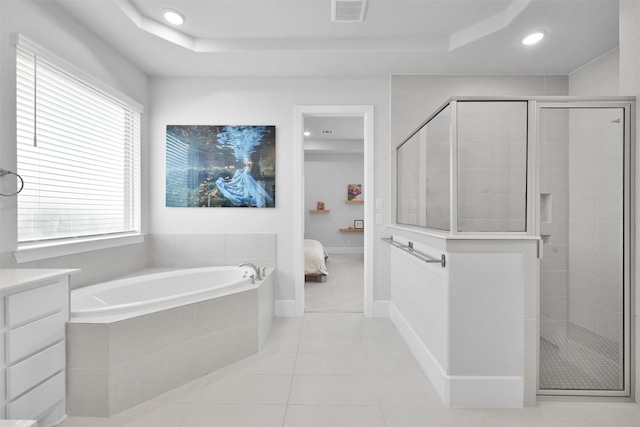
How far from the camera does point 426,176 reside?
229 centimetres

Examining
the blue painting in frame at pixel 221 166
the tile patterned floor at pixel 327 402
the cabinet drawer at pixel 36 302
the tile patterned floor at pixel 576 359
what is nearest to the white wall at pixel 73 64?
the blue painting in frame at pixel 221 166

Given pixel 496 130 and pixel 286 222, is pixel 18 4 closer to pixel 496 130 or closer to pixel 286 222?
pixel 286 222

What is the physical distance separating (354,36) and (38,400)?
309cm

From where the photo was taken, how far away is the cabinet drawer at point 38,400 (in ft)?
4.21

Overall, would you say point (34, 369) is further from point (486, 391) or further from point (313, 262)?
point (313, 262)

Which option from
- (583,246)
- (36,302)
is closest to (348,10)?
(583,246)

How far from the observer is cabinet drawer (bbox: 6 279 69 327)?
129 centimetres

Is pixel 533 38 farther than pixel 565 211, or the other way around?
pixel 533 38

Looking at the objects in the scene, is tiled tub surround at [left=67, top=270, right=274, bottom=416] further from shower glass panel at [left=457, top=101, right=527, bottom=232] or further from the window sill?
shower glass panel at [left=457, top=101, right=527, bottom=232]

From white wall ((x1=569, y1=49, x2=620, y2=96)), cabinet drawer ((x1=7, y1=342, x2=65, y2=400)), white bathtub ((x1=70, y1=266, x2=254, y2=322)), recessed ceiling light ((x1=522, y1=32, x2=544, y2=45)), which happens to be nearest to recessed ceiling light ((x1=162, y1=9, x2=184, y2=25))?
white bathtub ((x1=70, y1=266, x2=254, y2=322))

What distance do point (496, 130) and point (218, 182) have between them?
246cm

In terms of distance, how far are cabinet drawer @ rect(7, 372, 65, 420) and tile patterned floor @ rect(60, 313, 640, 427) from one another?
0.17m

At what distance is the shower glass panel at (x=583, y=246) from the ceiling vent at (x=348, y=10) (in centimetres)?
139

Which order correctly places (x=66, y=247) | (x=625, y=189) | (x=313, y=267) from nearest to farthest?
(x=625, y=189)
(x=66, y=247)
(x=313, y=267)
